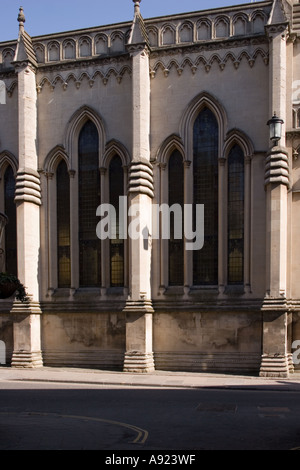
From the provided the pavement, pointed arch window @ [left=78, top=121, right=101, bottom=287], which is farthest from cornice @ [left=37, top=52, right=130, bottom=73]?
the pavement

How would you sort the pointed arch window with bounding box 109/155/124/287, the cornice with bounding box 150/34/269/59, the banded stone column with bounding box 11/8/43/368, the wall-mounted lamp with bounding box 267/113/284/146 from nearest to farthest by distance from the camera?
the wall-mounted lamp with bounding box 267/113/284/146, the cornice with bounding box 150/34/269/59, the banded stone column with bounding box 11/8/43/368, the pointed arch window with bounding box 109/155/124/287

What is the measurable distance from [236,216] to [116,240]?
4.76m

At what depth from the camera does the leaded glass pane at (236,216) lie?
20.4 m

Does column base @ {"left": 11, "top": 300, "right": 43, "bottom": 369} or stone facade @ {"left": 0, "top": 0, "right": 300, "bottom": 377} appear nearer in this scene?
stone facade @ {"left": 0, "top": 0, "right": 300, "bottom": 377}

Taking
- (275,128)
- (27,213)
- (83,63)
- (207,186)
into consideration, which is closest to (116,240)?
(27,213)

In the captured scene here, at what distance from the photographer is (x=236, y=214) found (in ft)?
67.5

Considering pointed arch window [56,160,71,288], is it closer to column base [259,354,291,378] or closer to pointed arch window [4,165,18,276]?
pointed arch window [4,165,18,276]

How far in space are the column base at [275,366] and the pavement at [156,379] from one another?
0.85ft

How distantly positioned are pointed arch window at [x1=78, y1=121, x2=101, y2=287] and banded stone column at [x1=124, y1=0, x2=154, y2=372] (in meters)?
1.86

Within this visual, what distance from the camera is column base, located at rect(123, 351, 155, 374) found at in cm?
1973

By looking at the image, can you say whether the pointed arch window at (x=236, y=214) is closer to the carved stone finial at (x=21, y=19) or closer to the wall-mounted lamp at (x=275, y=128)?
the wall-mounted lamp at (x=275, y=128)

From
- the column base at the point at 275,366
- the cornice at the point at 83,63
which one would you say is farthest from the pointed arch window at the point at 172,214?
the column base at the point at 275,366

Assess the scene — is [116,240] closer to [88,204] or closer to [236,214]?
[88,204]
